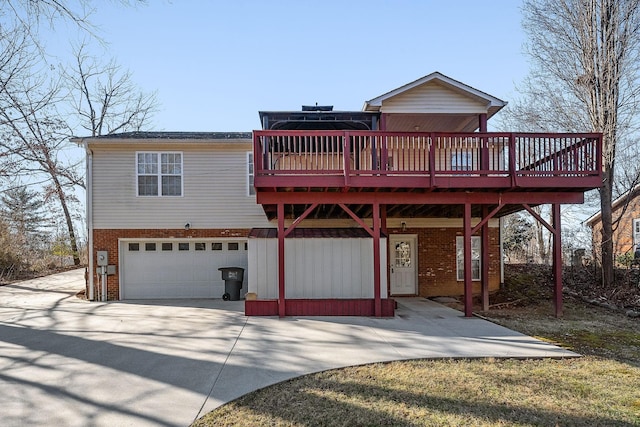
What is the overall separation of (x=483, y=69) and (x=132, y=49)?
980cm

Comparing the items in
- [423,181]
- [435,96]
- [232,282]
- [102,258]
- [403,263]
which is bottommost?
[232,282]

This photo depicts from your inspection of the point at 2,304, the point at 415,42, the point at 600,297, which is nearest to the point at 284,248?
the point at 415,42

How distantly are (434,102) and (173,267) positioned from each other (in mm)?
8924

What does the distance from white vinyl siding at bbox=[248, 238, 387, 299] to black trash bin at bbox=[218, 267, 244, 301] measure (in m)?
2.58

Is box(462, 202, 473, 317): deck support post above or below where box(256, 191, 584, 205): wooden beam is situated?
below

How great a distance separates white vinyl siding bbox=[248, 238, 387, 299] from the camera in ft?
31.0

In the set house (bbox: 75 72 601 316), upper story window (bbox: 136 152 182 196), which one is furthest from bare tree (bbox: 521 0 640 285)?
upper story window (bbox: 136 152 182 196)

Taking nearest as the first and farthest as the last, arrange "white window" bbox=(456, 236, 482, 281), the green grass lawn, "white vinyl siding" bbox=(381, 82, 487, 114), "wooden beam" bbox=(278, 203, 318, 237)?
1. the green grass lawn
2. "wooden beam" bbox=(278, 203, 318, 237)
3. "white vinyl siding" bbox=(381, 82, 487, 114)
4. "white window" bbox=(456, 236, 482, 281)

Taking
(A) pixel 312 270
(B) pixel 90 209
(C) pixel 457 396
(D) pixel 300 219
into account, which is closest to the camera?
(C) pixel 457 396

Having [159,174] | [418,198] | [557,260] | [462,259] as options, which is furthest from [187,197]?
[557,260]

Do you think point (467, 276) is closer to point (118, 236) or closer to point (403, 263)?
point (403, 263)

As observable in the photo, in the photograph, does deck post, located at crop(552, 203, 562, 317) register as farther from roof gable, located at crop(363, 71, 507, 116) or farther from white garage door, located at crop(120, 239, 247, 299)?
white garage door, located at crop(120, 239, 247, 299)

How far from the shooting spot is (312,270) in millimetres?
9477

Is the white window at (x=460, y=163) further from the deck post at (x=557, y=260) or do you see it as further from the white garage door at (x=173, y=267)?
the white garage door at (x=173, y=267)
